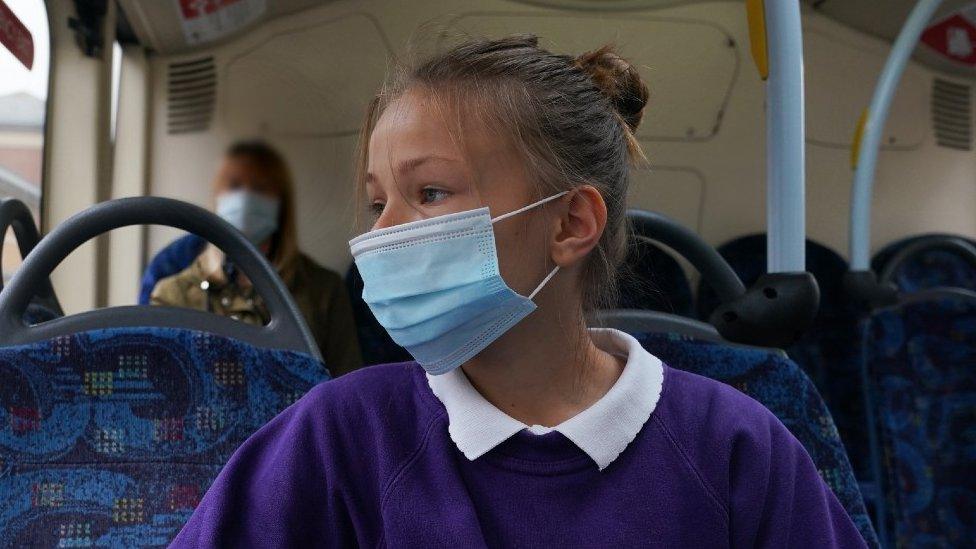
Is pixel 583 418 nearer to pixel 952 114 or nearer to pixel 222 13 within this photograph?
pixel 222 13

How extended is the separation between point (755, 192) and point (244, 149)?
5.98ft

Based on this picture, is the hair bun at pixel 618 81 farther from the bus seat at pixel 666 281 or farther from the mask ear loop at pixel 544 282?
the bus seat at pixel 666 281

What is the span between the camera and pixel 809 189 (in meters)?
3.56

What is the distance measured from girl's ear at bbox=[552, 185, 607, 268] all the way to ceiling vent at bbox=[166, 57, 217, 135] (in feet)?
6.90

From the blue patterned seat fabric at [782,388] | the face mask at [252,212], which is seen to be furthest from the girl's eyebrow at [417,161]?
the face mask at [252,212]

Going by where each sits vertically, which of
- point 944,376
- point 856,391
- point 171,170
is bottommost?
point 856,391

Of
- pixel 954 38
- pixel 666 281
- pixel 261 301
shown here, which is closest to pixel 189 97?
pixel 261 301

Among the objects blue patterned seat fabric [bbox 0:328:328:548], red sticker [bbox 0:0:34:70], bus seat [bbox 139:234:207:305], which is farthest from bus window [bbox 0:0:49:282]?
blue patterned seat fabric [bbox 0:328:328:548]

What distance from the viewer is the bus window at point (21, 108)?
7.00 ft

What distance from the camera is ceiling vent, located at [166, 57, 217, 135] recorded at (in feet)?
9.77

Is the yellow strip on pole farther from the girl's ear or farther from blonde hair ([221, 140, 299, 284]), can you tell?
blonde hair ([221, 140, 299, 284])

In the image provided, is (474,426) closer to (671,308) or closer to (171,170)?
(671,308)

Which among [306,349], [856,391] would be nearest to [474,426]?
[306,349]

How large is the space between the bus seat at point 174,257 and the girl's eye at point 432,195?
1.89 metres
